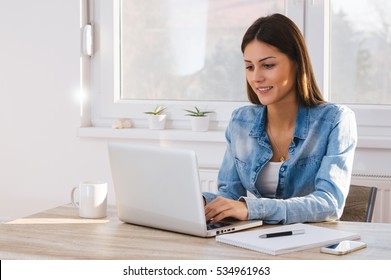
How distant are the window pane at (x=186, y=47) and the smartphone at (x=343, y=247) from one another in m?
1.77

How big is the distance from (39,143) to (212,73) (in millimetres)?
921

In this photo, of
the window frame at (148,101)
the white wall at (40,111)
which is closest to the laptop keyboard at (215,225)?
the window frame at (148,101)

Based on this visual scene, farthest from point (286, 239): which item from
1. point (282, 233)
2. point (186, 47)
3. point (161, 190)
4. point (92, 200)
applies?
point (186, 47)

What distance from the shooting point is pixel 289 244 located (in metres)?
1.62

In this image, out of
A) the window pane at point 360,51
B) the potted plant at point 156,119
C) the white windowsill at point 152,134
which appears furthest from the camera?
the potted plant at point 156,119

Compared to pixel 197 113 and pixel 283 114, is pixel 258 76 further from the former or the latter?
pixel 197 113

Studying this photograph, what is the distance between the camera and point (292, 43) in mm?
2381

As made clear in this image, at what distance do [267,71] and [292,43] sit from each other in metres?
0.12

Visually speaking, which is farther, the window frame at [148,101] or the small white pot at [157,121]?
the small white pot at [157,121]

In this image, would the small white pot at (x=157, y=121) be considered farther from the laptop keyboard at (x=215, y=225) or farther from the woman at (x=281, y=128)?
the laptop keyboard at (x=215, y=225)

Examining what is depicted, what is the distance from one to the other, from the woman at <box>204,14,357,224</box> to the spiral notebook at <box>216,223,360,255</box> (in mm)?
383

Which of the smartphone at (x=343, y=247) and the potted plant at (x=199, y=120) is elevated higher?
the potted plant at (x=199, y=120)

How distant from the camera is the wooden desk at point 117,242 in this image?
5.25ft
